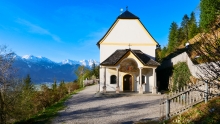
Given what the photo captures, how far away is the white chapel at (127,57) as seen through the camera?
23406 mm

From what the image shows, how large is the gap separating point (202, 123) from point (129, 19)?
64.8 ft

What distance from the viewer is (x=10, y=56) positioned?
13.1 meters

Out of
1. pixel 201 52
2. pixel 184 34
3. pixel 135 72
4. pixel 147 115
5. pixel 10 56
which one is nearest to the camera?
pixel 201 52

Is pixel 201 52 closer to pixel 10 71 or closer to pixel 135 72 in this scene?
pixel 10 71

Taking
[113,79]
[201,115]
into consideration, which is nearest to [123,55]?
[113,79]

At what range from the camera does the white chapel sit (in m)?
23.4

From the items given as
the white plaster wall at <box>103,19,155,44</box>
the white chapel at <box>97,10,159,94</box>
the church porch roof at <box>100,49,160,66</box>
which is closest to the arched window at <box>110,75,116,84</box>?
the white chapel at <box>97,10,159,94</box>

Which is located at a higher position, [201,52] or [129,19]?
[129,19]

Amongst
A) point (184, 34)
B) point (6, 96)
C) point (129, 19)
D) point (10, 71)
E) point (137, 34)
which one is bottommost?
point (6, 96)

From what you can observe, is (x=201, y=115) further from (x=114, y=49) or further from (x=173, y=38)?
(x=173, y=38)

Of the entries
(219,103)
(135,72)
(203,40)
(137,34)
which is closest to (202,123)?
(219,103)

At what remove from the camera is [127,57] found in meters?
23.3

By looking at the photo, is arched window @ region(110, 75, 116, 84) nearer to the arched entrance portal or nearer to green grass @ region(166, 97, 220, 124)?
the arched entrance portal

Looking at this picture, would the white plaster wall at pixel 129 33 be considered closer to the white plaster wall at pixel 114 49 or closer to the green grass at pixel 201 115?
the white plaster wall at pixel 114 49
